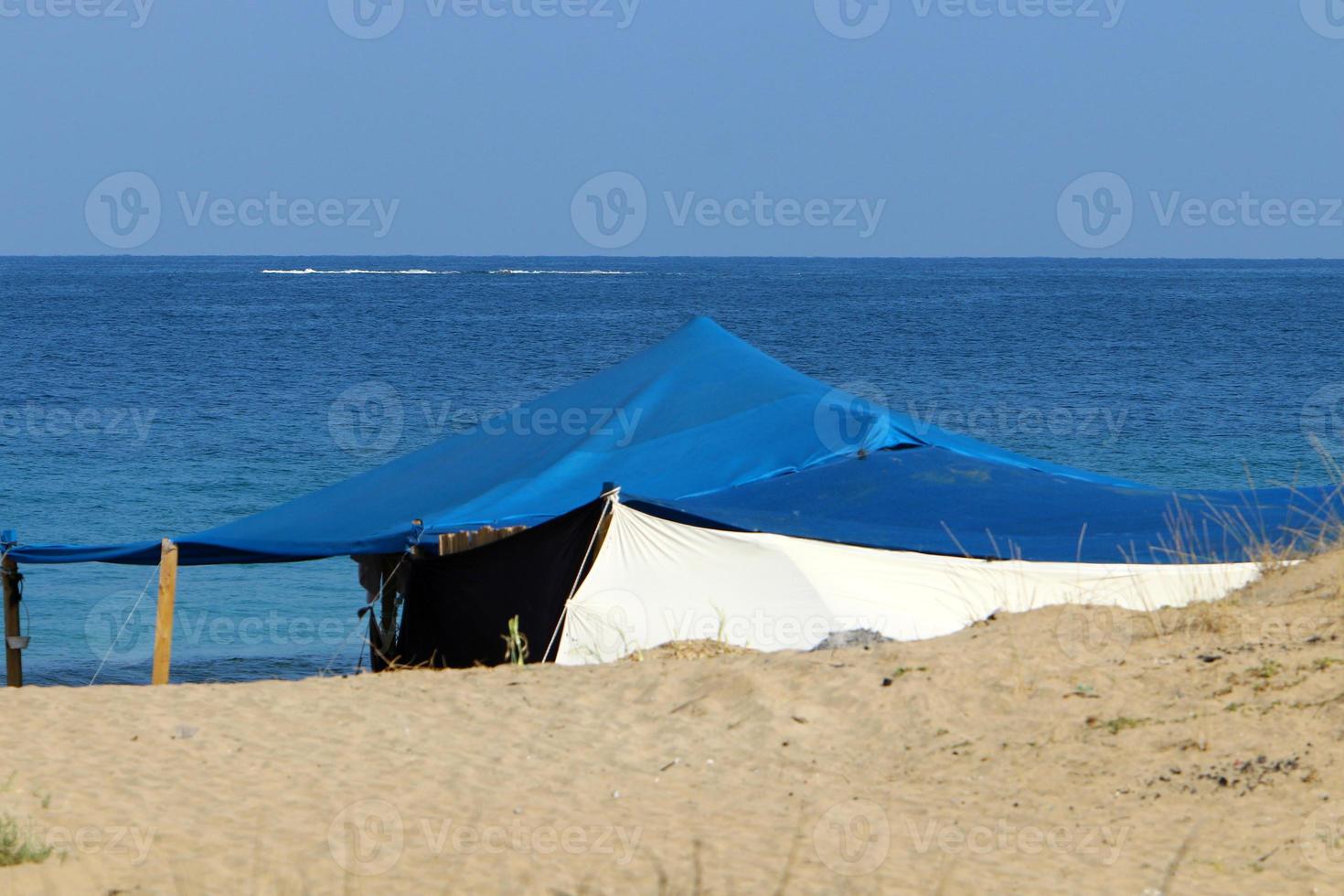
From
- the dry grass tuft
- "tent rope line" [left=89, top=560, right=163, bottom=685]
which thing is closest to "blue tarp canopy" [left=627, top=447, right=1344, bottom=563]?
the dry grass tuft

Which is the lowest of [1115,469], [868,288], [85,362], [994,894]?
[994,894]

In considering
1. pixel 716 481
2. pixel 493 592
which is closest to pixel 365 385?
pixel 716 481

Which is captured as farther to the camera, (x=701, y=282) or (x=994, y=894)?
(x=701, y=282)

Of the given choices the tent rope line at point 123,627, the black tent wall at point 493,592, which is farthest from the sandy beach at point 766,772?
the tent rope line at point 123,627

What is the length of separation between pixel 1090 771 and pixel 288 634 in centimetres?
1217

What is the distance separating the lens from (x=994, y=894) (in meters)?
4.80

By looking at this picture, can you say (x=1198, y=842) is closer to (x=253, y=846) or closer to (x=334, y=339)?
(x=253, y=846)

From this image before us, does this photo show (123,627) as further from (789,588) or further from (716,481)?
(789,588)

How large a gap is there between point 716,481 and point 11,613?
5296 mm

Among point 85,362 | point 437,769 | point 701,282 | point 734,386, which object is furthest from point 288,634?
point 701,282

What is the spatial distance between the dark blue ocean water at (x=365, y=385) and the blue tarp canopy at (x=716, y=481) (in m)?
3.81

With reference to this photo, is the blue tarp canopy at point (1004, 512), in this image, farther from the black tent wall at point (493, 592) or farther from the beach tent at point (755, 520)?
the black tent wall at point (493, 592)

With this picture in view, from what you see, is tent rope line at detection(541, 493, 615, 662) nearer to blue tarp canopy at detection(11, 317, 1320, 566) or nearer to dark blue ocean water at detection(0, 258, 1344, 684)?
blue tarp canopy at detection(11, 317, 1320, 566)

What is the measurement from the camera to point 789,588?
9125 millimetres
